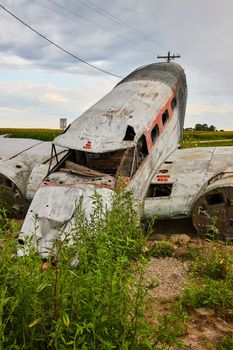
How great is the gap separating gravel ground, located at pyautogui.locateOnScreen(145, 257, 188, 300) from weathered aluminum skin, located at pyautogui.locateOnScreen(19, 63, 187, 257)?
1544 millimetres

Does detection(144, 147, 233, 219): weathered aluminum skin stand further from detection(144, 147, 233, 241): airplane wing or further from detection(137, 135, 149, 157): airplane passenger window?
detection(137, 135, 149, 157): airplane passenger window

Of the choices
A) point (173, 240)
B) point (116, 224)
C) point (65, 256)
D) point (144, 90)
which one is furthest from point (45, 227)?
point (144, 90)

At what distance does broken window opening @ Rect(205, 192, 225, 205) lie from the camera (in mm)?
9632

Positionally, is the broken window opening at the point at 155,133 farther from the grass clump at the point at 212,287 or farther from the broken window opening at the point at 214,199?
the grass clump at the point at 212,287

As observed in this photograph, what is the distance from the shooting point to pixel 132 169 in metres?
9.88

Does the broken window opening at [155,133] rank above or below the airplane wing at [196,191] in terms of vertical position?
above

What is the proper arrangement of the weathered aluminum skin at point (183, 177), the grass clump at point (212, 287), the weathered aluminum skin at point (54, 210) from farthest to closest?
1. the weathered aluminum skin at point (183, 177)
2. the weathered aluminum skin at point (54, 210)
3. the grass clump at point (212, 287)

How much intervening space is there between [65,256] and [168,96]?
31.7 ft

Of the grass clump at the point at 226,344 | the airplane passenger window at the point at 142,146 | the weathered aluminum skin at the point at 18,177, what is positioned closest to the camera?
the grass clump at the point at 226,344

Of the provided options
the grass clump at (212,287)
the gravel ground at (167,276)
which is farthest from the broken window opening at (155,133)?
the grass clump at (212,287)

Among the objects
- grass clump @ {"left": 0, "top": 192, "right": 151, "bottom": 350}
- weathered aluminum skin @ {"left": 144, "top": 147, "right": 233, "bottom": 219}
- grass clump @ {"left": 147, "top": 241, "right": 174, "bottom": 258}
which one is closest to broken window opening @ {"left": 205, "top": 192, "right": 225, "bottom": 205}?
Result: weathered aluminum skin @ {"left": 144, "top": 147, "right": 233, "bottom": 219}

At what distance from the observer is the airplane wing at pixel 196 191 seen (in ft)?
31.3

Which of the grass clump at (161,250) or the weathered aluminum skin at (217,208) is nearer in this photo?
the grass clump at (161,250)

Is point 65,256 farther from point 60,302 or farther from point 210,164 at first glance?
point 210,164
